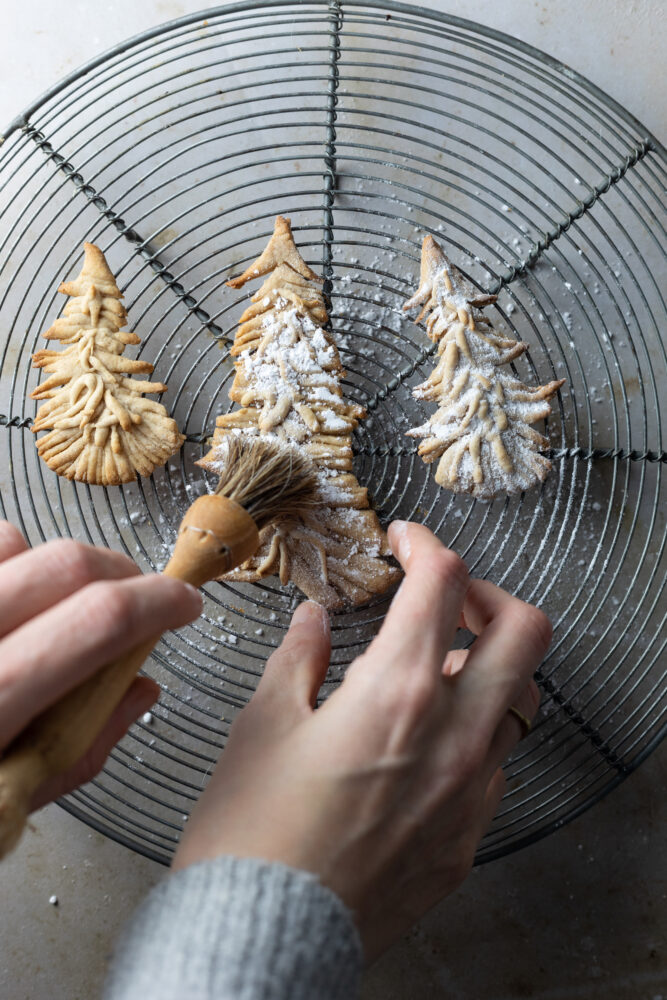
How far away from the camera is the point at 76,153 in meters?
1.64

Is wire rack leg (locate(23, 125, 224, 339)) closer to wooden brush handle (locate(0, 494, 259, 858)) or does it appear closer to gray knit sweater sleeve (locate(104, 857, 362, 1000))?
wooden brush handle (locate(0, 494, 259, 858))

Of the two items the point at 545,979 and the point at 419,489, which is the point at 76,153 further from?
the point at 545,979

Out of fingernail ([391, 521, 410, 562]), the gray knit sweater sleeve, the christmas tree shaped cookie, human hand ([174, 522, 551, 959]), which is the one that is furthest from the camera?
the christmas tree shaped cookie

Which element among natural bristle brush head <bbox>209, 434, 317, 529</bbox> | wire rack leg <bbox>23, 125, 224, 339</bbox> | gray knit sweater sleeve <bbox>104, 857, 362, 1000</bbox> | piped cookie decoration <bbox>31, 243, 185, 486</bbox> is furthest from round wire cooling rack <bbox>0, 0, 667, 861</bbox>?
gray knit sweater sleeve <bbox>104, 857, 362, 1000</bbox>

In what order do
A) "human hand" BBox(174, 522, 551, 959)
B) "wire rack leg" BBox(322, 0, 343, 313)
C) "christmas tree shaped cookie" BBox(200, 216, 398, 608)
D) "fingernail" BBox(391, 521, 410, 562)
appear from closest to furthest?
"human hand" BBox(174, 522, 551, 959), "fingernail" BBox(391, 521, 410, 562), "christmas tree shaped cookie" BBox(200, 216, 398, 608), "wire rack leg" BBox(322, 0, 343, 313)

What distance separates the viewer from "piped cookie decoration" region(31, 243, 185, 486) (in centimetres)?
148

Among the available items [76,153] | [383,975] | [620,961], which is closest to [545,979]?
[620,961]

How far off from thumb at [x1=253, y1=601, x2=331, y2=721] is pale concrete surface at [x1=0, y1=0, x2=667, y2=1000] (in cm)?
78

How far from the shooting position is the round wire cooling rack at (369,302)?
1.59 meters

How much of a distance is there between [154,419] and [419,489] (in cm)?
59

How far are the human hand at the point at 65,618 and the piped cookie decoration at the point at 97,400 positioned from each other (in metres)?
0.45

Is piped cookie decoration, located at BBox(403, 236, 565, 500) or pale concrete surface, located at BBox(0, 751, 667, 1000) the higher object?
piped cookie decoration, located at BBox(403, 236, 565, 500)

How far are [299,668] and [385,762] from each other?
0.79 feet

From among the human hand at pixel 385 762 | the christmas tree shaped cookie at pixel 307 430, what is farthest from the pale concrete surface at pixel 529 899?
the christmas tree shaped cookie at pixel 307 430
